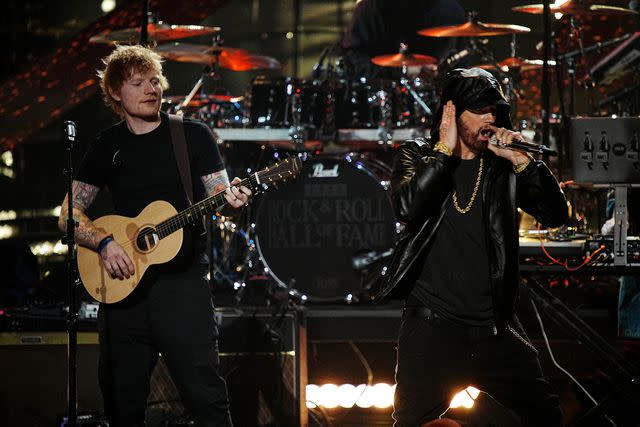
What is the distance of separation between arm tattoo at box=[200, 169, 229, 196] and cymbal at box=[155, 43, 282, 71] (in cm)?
326

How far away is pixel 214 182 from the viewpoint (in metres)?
4.12

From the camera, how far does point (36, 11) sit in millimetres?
9578

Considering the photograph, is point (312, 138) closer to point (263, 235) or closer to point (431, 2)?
point (263, 235)

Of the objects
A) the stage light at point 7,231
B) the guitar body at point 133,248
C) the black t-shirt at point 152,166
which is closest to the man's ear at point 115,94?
the black t-shirt at point 152,166

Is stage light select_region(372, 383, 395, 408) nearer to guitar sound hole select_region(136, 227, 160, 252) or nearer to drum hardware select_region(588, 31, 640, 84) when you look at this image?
guitar sound hole select_region(136, 227, 160, 252)

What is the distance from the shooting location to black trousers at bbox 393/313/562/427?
329 centimetres

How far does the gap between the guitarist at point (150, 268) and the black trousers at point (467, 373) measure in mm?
1048

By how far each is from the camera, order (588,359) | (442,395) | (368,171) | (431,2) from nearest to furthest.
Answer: (442,395) → (588,359) → (368,171) → (431,2)

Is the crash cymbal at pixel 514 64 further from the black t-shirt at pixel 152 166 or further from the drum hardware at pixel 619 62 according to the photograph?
the black t-shirt at pixel 152 166

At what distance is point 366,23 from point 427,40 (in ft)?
2.10

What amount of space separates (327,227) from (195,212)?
10.7ft

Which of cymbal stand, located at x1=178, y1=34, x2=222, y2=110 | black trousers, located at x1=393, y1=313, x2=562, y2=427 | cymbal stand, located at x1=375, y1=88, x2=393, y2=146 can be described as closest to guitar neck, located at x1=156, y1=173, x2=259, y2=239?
black trousers, located at x1=393, y1=313, x2=562, y2=427

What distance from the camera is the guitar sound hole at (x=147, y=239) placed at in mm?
4098

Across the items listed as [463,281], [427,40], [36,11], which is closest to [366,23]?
[427,40]
